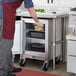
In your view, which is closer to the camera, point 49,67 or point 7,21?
point 7,21

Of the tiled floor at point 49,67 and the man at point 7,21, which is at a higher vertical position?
the man at point 7,21

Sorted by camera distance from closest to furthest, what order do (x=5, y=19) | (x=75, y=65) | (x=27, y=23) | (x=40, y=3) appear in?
(x=5, y=19), (x=75, y=65), (x=27, y=23), (x=40, y=3)

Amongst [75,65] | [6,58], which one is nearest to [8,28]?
[6,58]

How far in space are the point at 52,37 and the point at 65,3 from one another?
719mm

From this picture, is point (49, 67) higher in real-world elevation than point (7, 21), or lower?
lower

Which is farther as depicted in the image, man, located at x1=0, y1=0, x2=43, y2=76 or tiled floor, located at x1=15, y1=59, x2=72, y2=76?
tiled floor, located at x1=15, y1=59, x2=72, y2=76

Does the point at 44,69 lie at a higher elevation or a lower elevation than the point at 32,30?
lower

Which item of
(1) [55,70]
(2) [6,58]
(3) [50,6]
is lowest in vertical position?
(1) [55,70]

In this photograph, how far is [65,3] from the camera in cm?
434

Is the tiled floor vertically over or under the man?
under

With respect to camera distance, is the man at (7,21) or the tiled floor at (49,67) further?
the tiled floor at (49,67)

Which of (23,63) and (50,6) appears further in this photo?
(50,6)

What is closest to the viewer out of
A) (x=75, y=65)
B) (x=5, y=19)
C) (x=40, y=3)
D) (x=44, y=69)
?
(x=5, y=19)

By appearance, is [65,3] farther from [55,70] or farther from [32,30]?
[55,70]
